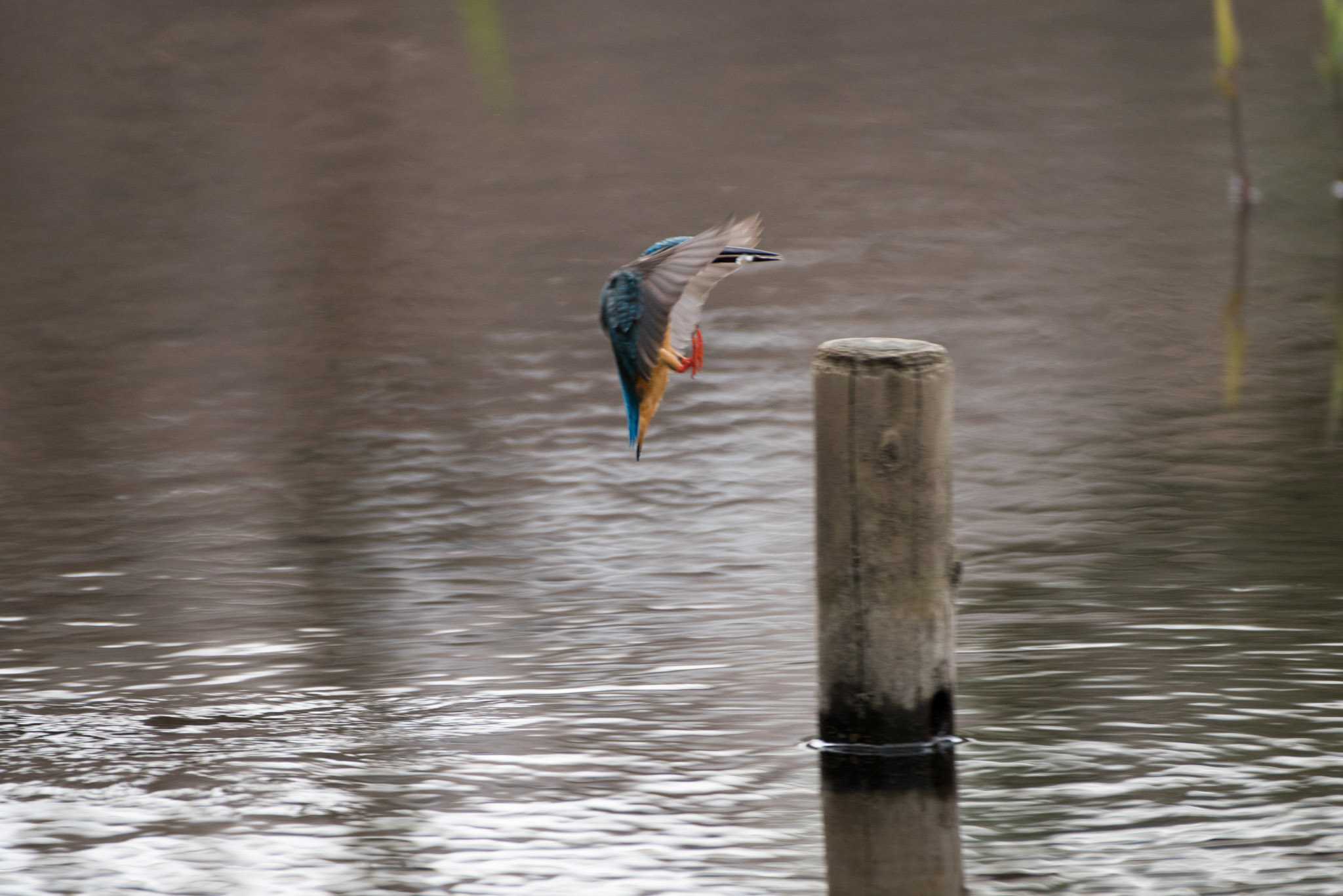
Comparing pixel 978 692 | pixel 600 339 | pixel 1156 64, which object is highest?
pixel 1156 64

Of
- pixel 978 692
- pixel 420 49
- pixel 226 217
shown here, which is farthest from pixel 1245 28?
pixel 978 692

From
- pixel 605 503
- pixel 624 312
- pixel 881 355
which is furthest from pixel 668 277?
pixel 605 503

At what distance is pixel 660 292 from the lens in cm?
575

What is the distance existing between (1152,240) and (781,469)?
650 centimetres

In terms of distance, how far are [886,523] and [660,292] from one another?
85 centimetres

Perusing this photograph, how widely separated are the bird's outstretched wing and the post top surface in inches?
14.0

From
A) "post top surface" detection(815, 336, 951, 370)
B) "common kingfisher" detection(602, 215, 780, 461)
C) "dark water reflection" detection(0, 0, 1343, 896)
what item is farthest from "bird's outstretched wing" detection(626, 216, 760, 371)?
"dark water reflection" detection(0, 0, 1343, 896)

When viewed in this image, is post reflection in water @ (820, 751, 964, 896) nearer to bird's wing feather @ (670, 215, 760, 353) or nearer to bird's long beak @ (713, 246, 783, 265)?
bird's wing feather @ (670, 215, 760, 353)

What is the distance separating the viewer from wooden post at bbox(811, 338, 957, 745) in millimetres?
5832

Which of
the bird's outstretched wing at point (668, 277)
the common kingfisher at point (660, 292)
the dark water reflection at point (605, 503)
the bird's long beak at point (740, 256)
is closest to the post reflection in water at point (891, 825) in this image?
the dark water reflection at point (605, 503)

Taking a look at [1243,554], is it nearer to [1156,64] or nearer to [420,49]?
[1156,64]

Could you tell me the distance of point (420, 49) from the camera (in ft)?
88.2

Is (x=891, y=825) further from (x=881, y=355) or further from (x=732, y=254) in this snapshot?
(x=732, y=254)

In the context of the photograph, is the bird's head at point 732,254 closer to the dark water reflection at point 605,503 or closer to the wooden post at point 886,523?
the wooden post at point 886,523
